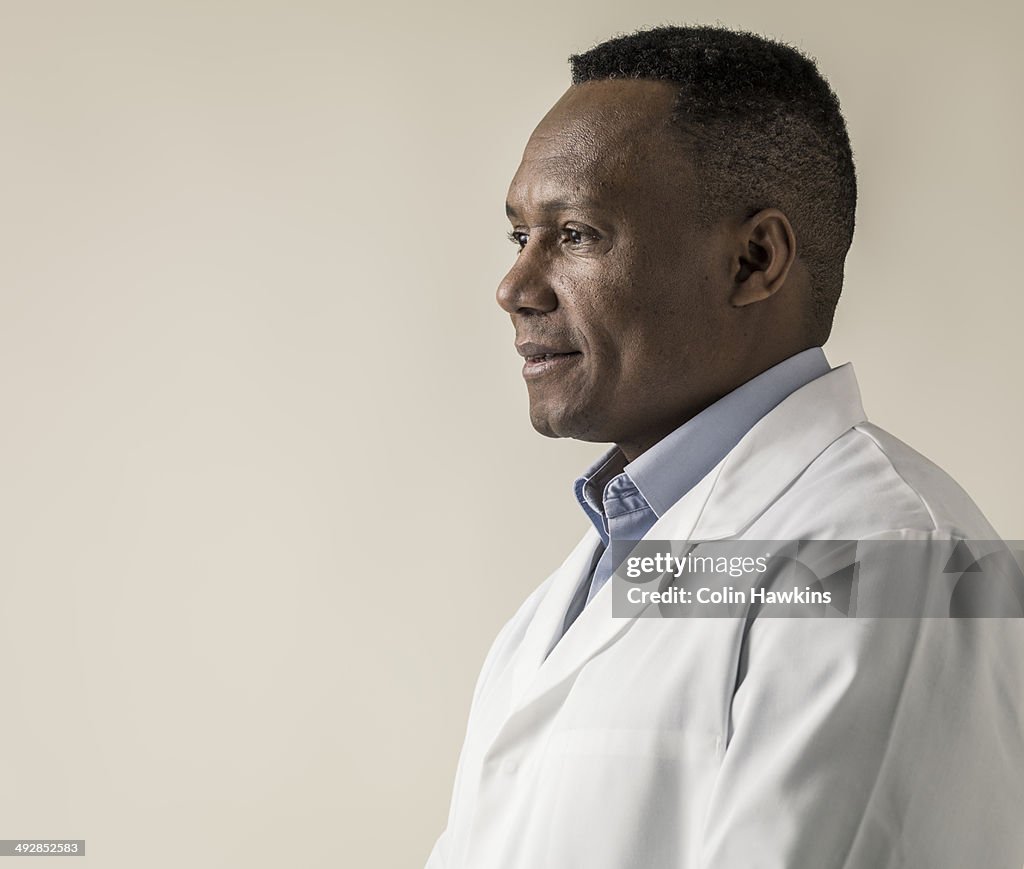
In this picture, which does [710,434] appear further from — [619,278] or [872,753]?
[872,753]

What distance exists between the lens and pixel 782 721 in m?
0.81

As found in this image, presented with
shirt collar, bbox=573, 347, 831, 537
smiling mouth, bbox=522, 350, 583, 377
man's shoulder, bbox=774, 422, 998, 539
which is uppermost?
A: smiling mouth, bbox=522, 350, 583, 377

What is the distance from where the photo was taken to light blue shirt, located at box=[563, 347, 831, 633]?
1.06 meters

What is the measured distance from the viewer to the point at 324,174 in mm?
2020

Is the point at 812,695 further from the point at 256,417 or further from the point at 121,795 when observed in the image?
the point at 121,795

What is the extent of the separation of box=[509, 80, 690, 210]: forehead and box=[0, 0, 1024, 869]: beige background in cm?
89

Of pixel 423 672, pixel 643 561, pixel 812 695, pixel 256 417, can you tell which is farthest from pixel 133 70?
pixel 812 695

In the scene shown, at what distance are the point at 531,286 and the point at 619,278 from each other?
83 millimetres

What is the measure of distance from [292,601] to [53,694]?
17.2 inches

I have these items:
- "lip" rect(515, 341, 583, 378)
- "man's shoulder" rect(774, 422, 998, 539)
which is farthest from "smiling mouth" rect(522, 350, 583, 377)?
"man's shoulder" rect(774, 422, 998, 539)

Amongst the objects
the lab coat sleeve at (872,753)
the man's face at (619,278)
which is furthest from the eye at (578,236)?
the lab coat sleeve at (872,753)

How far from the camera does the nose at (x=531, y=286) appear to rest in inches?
42.4

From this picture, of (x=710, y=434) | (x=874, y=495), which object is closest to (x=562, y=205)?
(x=710, y=434)

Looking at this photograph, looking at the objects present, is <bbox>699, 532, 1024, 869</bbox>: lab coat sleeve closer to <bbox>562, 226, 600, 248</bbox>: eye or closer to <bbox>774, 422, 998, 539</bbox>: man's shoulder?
<bbox>774, 422, 998, 539</bbox>: man's shoulder
